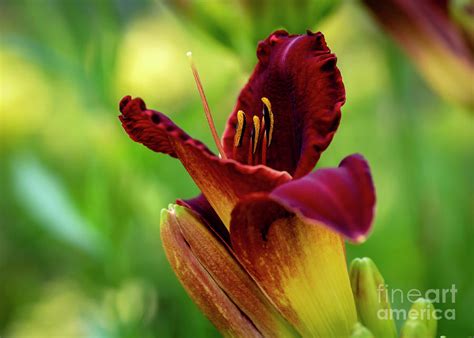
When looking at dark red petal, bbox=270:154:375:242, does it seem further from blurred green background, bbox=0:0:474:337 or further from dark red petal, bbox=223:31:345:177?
blurred green background, bbox=0:0:474:337

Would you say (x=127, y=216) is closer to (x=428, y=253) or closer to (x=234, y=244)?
(x=428, y=253)

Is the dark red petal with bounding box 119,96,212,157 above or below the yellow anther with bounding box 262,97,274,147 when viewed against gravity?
above

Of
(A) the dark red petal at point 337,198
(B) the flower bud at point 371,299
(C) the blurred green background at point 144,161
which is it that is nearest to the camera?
(A) the dark red petal at point 337,198

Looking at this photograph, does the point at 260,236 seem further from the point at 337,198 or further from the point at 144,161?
the point at 144,161

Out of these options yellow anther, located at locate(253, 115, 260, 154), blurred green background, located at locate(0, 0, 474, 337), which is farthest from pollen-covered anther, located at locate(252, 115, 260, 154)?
blurred green background, located at locate(0, 0, 474, 337)

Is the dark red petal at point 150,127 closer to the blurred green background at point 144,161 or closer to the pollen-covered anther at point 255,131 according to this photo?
the pollen-covered anther at point 255,131

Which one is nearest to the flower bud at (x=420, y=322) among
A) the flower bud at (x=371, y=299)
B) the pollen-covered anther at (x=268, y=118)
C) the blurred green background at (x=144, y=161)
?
the flower bud at (x=371, y=299)

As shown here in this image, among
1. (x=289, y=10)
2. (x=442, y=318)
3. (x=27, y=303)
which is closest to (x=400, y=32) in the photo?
(x=289, y=10)
